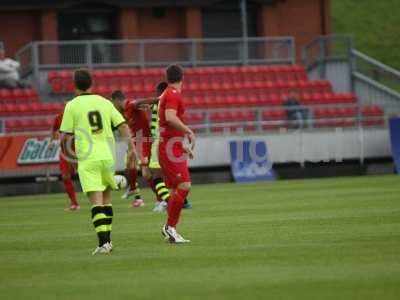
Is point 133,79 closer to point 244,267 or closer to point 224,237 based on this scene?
point 224,237

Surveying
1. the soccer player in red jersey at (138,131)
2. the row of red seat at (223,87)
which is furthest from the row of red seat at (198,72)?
the soccer player in red jersey at (138,131)

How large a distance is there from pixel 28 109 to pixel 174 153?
1788cm

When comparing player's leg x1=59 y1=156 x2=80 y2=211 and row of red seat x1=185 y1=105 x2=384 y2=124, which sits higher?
row of red seat x1=185 y1=105 x2=384 y2=124

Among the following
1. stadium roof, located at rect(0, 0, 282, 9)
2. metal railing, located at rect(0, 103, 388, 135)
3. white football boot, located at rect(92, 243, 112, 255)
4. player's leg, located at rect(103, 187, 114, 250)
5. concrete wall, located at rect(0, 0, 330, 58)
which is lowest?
white football boot, located at rect(92, 243, 112, 255)

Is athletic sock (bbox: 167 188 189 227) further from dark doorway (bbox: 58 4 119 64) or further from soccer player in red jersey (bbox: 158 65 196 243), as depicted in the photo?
dark doorway (bbox: 58 4 119 64)

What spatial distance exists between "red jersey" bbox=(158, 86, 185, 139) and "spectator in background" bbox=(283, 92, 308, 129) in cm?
1671

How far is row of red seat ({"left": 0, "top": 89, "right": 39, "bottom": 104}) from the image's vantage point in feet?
108

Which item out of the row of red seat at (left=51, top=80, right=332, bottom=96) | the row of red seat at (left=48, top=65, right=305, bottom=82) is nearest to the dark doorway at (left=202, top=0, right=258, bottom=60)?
the row of red seat at (left=48, top=65, right=305, bottom=82)

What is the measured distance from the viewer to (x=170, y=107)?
15000 mm

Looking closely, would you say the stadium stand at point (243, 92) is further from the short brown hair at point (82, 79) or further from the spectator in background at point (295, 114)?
the short brown hair at point (82, 79)

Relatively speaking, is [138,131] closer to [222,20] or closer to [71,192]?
[71,192]

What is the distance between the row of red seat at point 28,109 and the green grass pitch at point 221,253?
9.51m

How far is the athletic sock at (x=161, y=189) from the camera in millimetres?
20222

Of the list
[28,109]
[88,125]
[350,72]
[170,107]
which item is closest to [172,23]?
[350,72]
